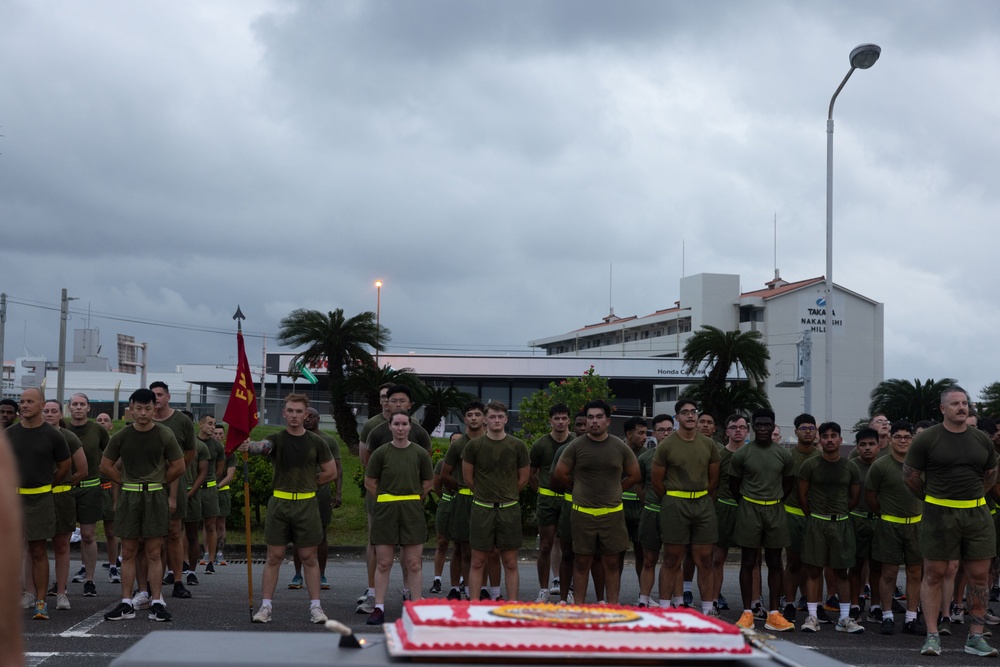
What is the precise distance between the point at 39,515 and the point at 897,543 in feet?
28.9

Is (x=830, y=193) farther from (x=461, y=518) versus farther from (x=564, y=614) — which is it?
(x=564, y=614)

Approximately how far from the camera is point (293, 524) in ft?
34.6

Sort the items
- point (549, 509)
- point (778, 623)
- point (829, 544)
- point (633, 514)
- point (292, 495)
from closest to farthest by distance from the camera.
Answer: point (292, 495)
point (778, 623)
point (829, 544)
point (549, 509)
point (633, 514)

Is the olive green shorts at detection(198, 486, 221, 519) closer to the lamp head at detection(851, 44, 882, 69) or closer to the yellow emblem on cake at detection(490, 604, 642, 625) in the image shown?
the yellow emblem on cake at detection(490, 604, 642, 625)

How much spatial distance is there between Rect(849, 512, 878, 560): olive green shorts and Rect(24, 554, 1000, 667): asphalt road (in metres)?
0.80

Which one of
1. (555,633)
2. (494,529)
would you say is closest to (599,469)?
(494,529)

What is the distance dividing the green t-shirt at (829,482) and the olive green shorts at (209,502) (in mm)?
7700

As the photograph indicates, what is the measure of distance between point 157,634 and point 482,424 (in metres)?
9.79

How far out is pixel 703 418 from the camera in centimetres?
1298

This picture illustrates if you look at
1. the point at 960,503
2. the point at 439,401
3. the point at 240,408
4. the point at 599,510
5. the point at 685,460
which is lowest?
the point at 599,510

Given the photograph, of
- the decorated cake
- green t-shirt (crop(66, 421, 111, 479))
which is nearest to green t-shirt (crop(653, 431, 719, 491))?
green t-shirt (crop(66, 421, 111, 479))

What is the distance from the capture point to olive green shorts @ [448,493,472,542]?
12250mm

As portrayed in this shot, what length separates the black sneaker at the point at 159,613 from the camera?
10.2 m

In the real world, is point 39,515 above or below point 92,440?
below
